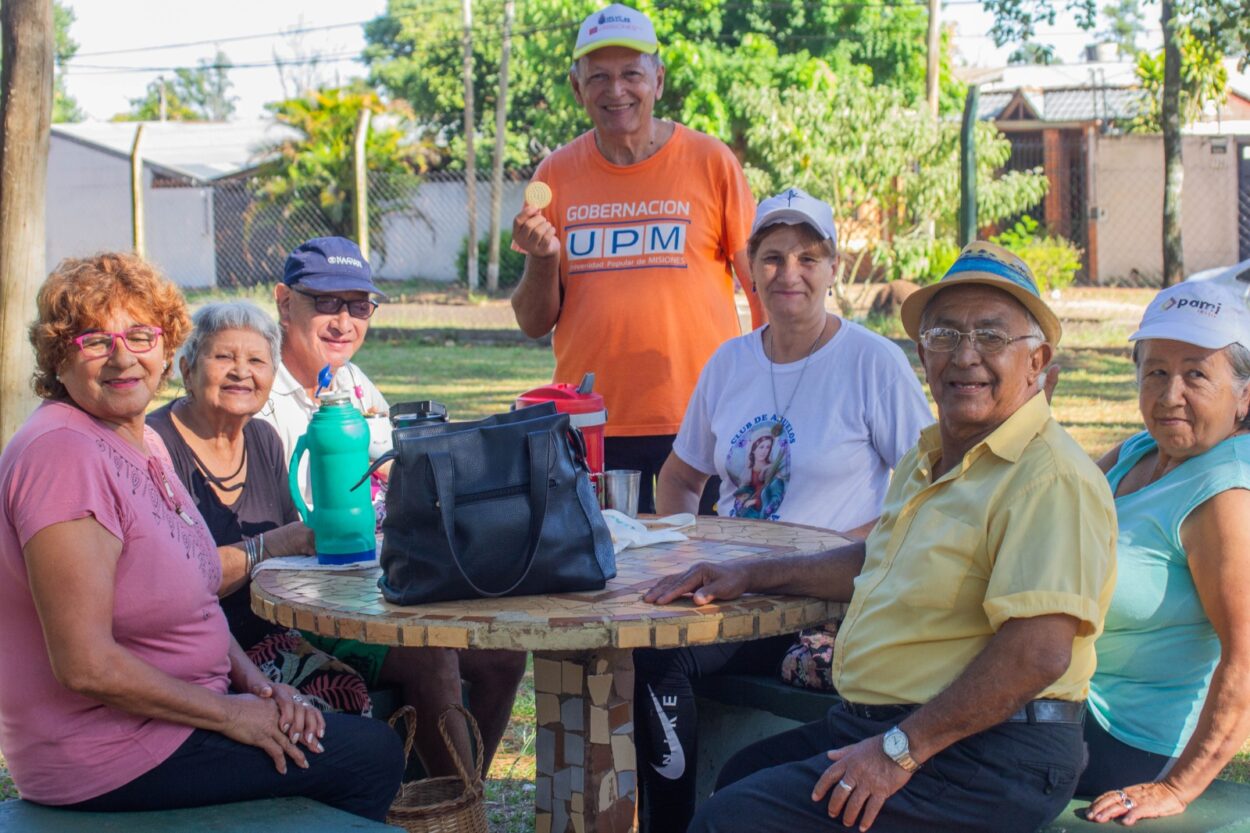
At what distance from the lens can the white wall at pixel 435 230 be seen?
984 inches

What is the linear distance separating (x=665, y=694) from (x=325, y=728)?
0.83 metres

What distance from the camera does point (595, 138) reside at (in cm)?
438

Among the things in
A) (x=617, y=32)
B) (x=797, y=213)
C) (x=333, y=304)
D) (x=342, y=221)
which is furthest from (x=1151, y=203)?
(x=333, y=304)

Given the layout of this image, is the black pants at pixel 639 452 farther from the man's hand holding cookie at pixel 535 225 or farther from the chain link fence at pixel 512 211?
the chain link fence at pixel 512 211

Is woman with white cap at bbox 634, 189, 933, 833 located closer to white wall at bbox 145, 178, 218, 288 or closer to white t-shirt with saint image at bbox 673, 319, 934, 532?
white t-shirt with saint image at bbox 673, 319, 934, 532

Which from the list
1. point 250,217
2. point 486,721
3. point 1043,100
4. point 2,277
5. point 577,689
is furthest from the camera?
point 1043,100

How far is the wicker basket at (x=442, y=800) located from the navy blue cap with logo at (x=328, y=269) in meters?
1.22

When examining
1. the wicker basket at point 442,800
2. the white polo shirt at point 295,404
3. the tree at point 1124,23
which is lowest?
the wicker basket at point 442,800

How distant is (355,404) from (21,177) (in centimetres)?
297

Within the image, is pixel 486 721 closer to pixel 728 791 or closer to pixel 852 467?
pixel 852 467

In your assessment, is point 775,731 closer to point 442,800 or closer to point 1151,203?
point 442,800

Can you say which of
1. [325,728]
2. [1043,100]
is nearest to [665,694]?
[325,728]

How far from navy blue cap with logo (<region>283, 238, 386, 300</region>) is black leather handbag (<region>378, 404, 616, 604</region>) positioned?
4.58 ft

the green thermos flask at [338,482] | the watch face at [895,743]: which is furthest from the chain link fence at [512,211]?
the watch face at [895,743]
